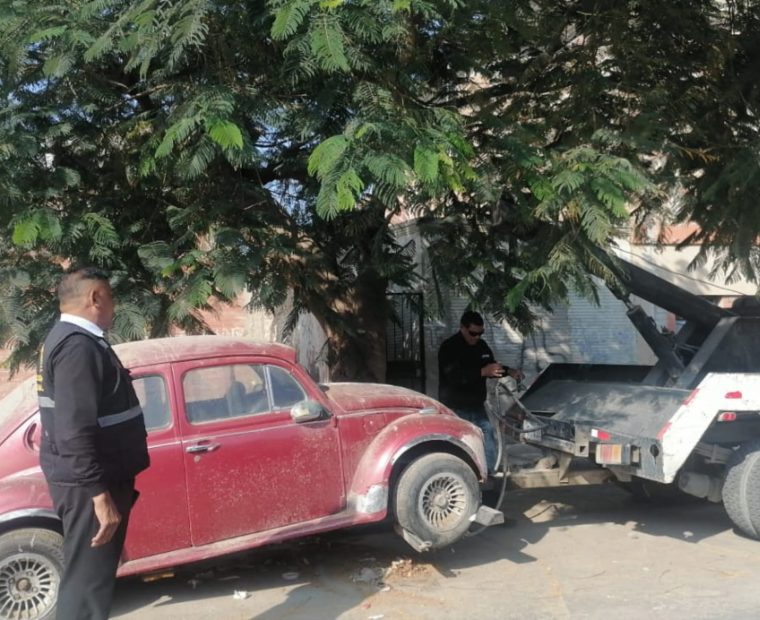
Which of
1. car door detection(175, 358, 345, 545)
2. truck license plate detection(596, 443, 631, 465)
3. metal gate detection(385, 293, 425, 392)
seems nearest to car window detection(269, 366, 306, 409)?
car door detection(175, 358, 345, 545)

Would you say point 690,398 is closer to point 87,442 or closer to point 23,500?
point 87,442

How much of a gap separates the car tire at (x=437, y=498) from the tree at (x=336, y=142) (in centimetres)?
136

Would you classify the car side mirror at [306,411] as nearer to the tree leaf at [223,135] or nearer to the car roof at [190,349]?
the car roof at [190,349]

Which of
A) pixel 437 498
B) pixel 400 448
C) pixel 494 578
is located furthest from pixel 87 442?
pixel 494 578

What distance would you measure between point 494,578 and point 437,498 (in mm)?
725

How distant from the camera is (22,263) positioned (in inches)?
236

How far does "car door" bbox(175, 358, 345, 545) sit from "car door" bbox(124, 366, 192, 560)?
6 cm

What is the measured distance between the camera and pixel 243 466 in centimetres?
529

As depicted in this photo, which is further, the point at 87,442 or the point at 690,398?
the point at 690,398

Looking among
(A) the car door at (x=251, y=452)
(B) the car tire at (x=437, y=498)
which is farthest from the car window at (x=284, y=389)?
(B) the car tire at (x=437, y=498)

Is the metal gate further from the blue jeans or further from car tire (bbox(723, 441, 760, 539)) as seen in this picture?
car tire (bbox(723, 441, 760, 539))

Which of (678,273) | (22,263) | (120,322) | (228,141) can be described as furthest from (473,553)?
(678,273)

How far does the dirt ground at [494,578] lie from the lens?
16.9 ft

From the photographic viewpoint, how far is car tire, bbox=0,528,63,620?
15.4 feet
